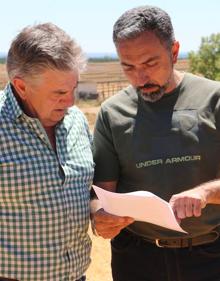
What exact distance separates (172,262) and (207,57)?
1337 inches

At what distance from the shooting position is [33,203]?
8.23 ft

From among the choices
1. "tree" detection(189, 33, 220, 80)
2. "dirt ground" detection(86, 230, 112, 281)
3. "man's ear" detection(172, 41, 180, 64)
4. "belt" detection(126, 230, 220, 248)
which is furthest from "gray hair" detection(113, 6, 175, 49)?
"tree" detection(189, 33, 220, 80)

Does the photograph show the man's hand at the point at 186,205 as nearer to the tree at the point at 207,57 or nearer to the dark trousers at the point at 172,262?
the dark trousers at the point at 172,262

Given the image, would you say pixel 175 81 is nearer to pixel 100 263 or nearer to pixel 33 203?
pixel 33 203

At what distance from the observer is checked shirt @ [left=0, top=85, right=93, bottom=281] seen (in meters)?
2.50

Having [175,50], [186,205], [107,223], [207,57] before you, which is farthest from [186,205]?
[207,57]

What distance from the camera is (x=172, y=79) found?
2.86 meters

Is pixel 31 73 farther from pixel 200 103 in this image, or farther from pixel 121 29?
pixel 200 103

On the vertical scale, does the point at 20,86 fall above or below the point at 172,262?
above

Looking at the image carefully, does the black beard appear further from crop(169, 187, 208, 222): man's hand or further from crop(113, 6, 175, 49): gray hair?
crop(169, 187, 208, 222): man's hand

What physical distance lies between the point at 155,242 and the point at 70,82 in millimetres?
983

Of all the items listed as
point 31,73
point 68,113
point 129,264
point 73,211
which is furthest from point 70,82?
point 129,264

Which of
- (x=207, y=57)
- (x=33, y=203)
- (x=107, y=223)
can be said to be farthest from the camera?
(x=207, y=57)

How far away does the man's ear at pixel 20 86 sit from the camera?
8.18ft
